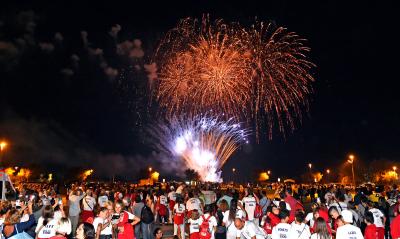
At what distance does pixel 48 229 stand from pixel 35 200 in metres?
4.53

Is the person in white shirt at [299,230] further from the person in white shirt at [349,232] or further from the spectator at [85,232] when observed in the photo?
the spectator at [85,232]

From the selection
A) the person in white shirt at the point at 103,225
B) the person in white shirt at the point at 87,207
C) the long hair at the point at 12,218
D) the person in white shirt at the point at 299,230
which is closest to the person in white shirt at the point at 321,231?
the person in white shirt at the point at 299,230

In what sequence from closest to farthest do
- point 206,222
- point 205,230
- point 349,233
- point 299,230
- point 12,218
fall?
point 349,233
point 12,218
point 299,230
point 205,230
point 206,222

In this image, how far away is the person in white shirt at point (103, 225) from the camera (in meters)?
8.76

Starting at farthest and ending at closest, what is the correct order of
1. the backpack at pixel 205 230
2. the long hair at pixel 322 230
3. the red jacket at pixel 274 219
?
1. the red jacket at pixel 274 219
2. the backpack at pixel 205 230
3. the long hair at pixel 322 230

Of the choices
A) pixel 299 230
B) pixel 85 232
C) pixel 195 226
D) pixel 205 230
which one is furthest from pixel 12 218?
pixel 299 230

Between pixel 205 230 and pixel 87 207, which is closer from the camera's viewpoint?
pixel 205 230

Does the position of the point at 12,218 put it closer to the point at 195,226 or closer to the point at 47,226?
the point at 47,226

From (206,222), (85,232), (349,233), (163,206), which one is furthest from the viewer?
(163,206)

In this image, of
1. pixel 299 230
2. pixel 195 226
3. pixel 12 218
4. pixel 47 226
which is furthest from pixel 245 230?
pixel 12 218

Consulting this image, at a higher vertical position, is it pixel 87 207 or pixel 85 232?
pixel 87 207

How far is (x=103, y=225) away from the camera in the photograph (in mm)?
8789

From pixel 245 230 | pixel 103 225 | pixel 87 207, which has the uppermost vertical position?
pixel 87 207

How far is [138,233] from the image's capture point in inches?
527
